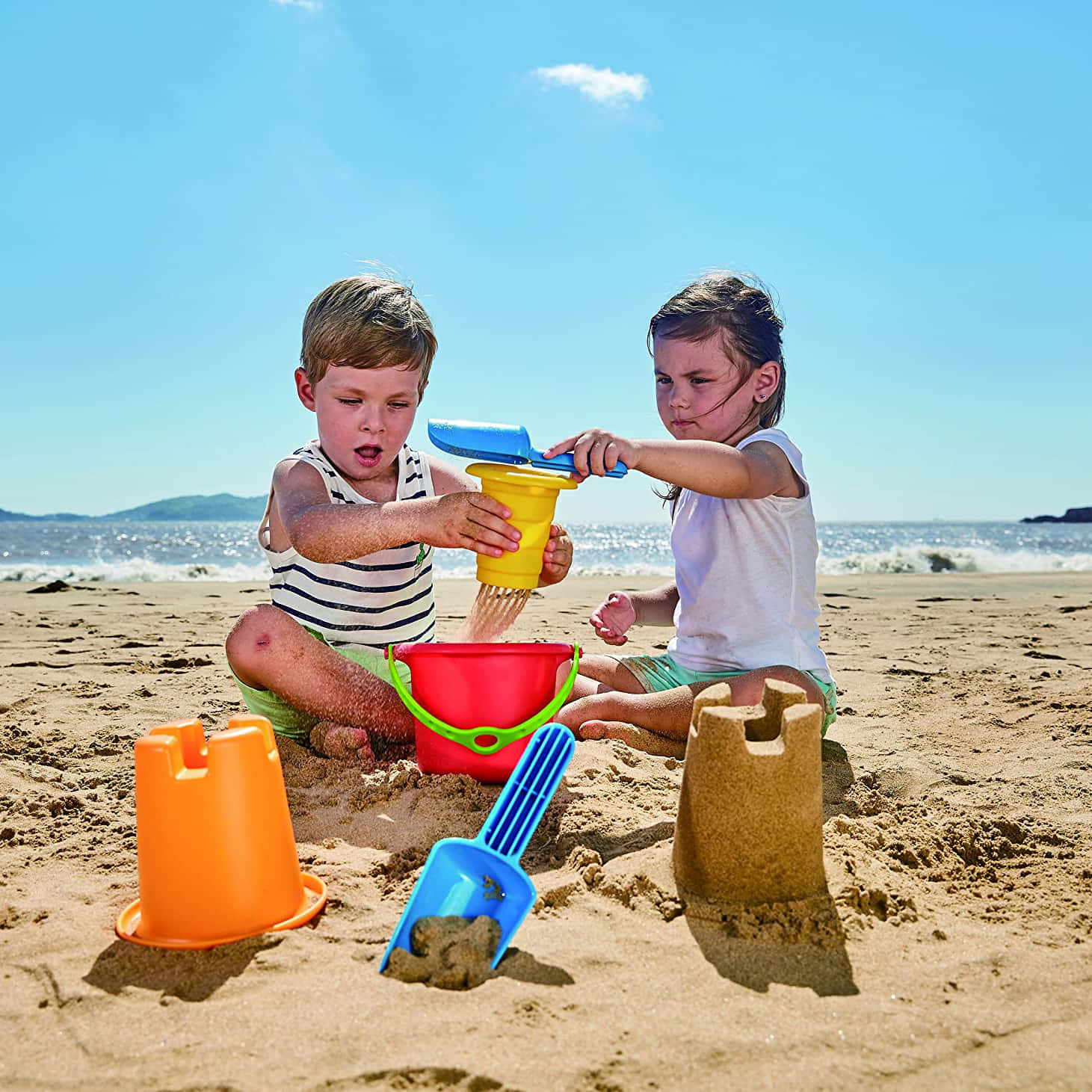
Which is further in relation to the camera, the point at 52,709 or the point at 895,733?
the point at 52,709

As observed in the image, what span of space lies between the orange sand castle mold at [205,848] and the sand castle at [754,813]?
65 centimetres

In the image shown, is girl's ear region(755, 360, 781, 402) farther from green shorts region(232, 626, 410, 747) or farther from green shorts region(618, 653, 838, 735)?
green shorts region(232, 626, 410, 747)

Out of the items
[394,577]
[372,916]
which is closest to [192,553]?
[394,577]

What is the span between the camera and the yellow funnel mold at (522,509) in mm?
2016

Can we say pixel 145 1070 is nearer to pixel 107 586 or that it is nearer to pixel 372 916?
pixel 372 916

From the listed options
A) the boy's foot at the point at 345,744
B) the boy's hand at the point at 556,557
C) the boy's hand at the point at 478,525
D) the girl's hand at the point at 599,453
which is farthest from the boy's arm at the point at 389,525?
the boy's foot at the point at 345,744

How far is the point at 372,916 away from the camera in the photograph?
147 centimetres

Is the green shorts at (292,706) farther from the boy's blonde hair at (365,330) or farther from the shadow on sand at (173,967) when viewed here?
the shadow on sand at (173,967)

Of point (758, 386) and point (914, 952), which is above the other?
point (758, 386)

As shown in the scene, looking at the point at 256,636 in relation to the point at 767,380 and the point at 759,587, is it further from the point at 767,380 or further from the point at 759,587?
the point at 767,380

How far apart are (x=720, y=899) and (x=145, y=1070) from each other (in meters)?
0.84

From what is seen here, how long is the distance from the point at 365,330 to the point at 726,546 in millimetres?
1175

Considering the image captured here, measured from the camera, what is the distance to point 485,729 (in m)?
2.09

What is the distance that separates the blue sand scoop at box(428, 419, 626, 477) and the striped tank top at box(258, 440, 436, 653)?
584mm
